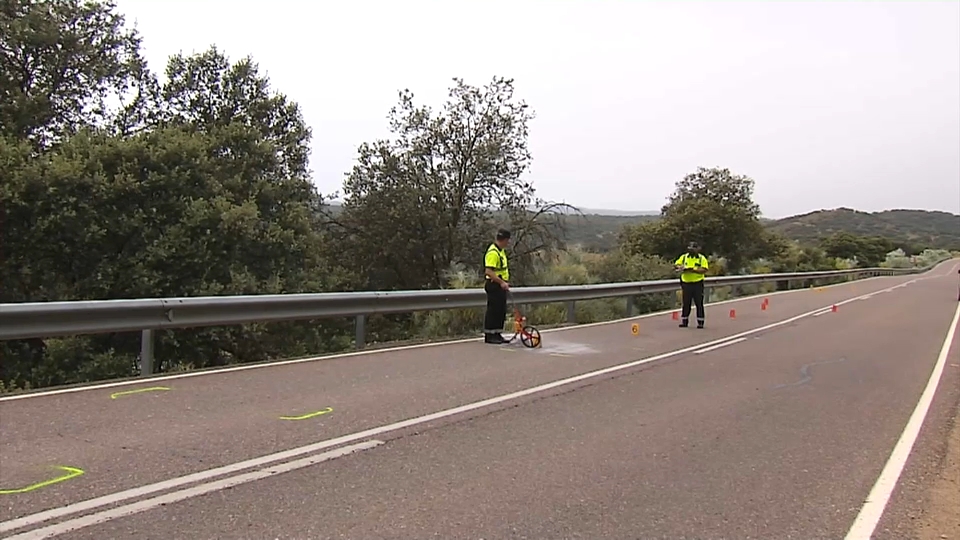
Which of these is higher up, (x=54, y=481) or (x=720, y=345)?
(x=54, y=481)

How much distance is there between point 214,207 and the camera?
1855cm

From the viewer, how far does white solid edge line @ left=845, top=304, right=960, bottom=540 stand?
4.69 meters

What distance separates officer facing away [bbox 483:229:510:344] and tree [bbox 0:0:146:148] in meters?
15.6

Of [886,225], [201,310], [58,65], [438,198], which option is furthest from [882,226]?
[201,310]

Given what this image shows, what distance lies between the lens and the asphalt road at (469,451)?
14.7 feet

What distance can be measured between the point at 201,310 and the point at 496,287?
4.52 metres

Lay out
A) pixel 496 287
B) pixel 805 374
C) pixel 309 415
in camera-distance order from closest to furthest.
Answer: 1. pixel 309 415
2. pixel 805 374
3. pixel 496 287

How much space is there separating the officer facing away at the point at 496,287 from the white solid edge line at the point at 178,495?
6464 mm

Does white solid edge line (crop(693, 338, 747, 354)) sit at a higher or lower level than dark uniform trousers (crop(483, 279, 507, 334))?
lower

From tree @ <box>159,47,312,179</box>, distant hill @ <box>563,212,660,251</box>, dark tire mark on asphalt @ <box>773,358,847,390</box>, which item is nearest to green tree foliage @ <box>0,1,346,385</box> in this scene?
tree @ <box>159,47,312,179</box>

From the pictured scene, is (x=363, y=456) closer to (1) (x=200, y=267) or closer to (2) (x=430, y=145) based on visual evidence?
(1) (x=200, y=267)

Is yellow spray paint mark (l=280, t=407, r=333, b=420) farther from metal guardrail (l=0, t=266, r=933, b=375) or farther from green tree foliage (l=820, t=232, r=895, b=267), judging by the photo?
green tree foliage (l=820, t=232, r=895, b=267)

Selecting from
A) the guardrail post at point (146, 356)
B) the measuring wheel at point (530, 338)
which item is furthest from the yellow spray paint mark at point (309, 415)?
the measuring wheel at point (530, 338)

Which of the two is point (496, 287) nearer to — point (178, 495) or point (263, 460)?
point (263, 460)
